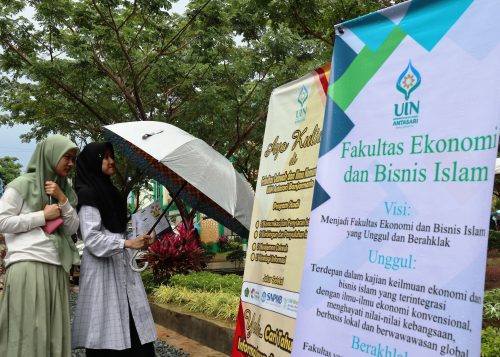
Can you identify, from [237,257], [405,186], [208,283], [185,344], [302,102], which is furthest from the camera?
[237,257]

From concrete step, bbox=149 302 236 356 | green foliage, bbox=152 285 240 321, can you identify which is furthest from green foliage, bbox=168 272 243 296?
concrete step, bbox=149 302 236 356

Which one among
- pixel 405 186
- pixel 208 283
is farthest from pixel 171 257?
pixel 405 186

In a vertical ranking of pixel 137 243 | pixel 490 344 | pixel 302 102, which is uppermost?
pixel 302 102

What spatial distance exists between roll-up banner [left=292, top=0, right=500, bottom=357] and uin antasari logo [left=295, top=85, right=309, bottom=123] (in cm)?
49

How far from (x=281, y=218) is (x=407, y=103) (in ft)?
3.46

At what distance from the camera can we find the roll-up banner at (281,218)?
2.47 meters

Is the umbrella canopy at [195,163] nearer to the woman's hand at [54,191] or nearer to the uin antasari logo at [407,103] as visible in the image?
the woman's hand at [54,191]

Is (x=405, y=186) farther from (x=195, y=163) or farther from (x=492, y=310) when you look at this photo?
(x=492, y=310)

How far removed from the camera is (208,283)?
663 cm

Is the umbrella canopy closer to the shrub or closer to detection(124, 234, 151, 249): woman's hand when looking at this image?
detection(124, 234, 151, 249): woman's hand

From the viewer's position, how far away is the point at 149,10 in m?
9.19

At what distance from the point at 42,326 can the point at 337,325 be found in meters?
1.92

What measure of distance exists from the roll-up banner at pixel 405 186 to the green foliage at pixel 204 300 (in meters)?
3.50

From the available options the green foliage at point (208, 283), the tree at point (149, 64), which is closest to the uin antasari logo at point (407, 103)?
the green foliage at point (208, 283)
